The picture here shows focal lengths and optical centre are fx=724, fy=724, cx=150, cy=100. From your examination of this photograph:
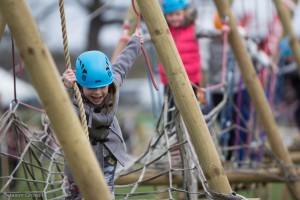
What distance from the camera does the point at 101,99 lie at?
339 centimetres

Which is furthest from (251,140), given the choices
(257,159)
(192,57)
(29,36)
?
(29,36)

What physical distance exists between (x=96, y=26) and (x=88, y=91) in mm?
16485

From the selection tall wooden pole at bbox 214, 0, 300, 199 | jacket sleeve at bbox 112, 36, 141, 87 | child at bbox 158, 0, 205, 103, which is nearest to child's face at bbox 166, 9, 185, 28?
child at bbox 158, 0, 205, 103

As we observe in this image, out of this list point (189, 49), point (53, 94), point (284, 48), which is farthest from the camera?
point (284, 48)

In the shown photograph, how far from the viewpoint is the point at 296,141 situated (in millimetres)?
7652

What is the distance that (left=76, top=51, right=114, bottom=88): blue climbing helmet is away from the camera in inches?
129

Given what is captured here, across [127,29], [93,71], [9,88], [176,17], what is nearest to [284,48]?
[176,17]

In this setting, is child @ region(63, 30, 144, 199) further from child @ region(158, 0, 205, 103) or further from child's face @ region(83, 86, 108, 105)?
child @ region(158, 0, 205, 103)

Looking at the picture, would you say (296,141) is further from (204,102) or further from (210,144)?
(210,144)

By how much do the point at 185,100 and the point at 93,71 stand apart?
489 millimetres

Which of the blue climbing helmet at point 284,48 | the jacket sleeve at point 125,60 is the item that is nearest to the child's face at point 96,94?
the jacket sleeve at point 125,60

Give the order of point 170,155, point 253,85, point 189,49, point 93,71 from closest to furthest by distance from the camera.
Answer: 1. point 93,71
2. point 170,155
3. point 253,85
4. point 189,49

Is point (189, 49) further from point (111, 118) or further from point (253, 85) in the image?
point (111, 118)

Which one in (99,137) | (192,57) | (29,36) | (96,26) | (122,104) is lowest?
(99,137)
